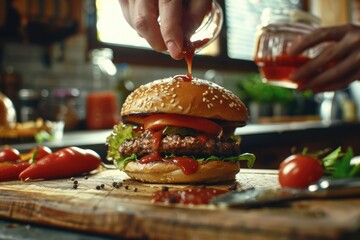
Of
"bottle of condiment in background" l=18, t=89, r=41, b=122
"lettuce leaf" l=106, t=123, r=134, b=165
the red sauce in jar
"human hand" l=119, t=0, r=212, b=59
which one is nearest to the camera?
"human hand" l=119, t=0, r=212, b=59

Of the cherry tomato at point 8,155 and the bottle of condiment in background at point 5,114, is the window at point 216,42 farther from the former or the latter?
the cherry tomato at point 8,155

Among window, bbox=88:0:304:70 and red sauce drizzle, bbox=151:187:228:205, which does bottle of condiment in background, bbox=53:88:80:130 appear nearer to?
window, bbox=88:0:304:70

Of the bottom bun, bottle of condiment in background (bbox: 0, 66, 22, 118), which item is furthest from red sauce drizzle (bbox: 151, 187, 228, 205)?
bottle of condiment in background (bbox: 0, 66, 22, 118)

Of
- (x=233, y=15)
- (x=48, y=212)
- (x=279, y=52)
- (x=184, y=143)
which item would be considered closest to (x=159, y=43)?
(x=184, y=143)

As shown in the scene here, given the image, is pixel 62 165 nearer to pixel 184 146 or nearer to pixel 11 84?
pixel 184 146

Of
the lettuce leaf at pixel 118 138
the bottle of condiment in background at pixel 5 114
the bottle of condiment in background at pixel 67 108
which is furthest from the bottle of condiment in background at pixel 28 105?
A: the lettuce leaf at pixel 118 138

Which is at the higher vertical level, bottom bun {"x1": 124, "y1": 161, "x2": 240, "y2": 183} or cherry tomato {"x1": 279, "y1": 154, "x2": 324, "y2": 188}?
cherry tomato {"x1": 279, "y1": 154, "x2": 324, "y2": 188}

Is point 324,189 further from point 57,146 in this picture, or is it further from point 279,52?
point 57,146

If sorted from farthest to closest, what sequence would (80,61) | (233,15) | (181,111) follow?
(233,15)
(80,61)
(181,111)
